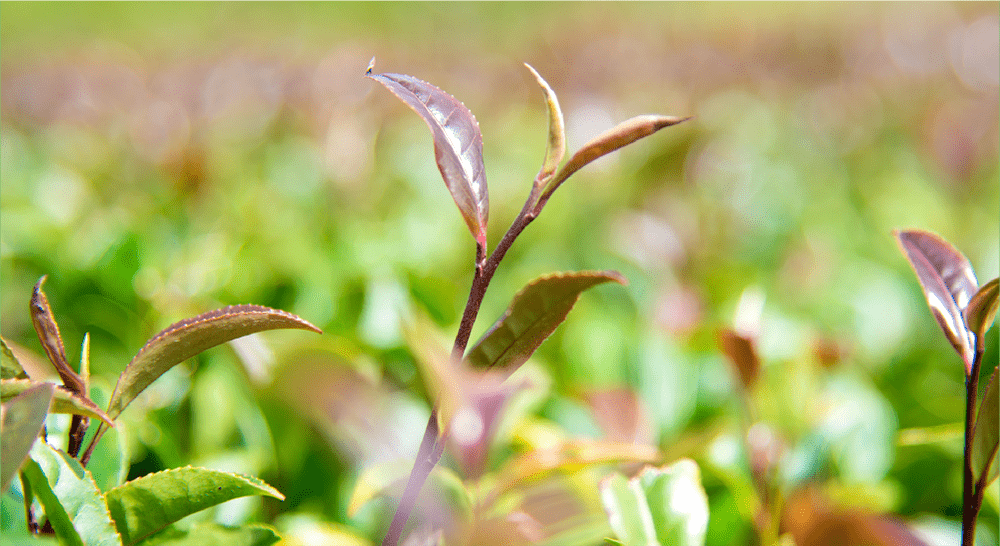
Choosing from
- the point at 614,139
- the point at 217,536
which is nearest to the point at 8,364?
the point at 217,536

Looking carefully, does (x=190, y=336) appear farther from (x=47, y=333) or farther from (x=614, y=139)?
(x=614, y=139)

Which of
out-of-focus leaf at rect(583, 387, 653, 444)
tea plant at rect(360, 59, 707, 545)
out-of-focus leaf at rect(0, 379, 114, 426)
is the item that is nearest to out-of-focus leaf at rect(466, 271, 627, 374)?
tea plant at rect(360, 59, 707, 545)

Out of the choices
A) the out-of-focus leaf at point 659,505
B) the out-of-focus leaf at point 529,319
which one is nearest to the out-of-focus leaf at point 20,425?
the out-of-focus leaf at point 529,319

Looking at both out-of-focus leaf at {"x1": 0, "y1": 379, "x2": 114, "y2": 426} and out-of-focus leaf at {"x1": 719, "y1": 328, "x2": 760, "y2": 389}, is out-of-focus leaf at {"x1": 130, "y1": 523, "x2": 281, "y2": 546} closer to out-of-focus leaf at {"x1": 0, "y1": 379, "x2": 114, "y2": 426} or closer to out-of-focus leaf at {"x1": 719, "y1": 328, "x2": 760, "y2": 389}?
out-of-focus leaf at {"x1": 0, "y1": 379, "x2": 114, "y2": 426}

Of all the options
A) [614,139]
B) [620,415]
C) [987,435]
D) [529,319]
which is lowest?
[620,415]

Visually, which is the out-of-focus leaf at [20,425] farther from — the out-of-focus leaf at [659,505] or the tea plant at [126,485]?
the out-of-focus leaf at [659,505]
